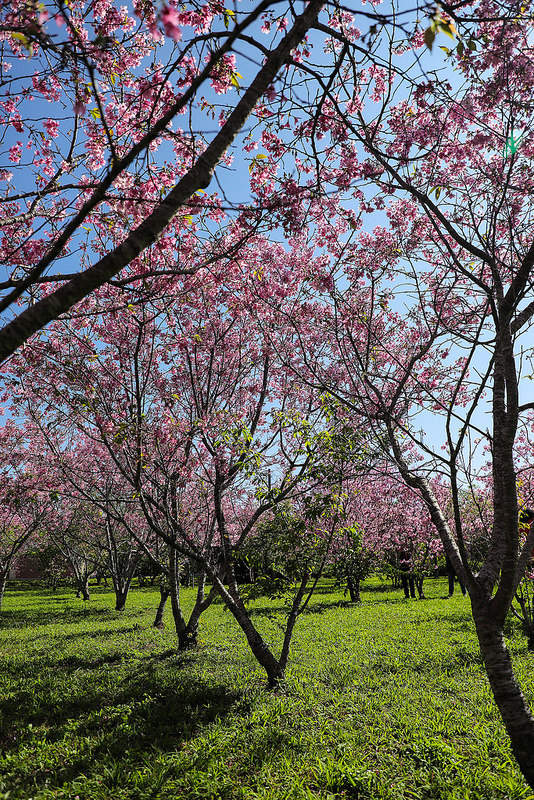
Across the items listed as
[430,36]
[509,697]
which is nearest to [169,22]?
[430,36]

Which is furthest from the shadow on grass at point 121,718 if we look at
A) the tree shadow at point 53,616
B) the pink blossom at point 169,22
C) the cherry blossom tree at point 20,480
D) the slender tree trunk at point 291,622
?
the tree shadow at point 53,616

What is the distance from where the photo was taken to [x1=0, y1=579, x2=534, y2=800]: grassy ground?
4246 mm

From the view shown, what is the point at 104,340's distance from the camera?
855 centimetres

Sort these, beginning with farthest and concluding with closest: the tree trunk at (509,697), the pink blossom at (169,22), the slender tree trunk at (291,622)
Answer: the slender tree trunk at (291,622) < the tree trunk at (509,697) < the pink blossom at (169,22)

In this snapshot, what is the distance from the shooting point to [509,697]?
9.96 feet

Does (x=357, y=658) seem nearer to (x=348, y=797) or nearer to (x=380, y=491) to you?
(x=348, y=797)

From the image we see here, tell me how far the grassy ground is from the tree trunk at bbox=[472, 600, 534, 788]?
54.9 inches

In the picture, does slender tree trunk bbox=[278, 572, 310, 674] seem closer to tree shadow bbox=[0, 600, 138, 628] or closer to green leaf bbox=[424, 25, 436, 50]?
green leaf bbox=[424, 25, 436, 50]

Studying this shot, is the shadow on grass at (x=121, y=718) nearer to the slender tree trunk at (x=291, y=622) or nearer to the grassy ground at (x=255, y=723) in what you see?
the grassy ground at (x=255, y=723)

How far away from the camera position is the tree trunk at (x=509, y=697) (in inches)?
117

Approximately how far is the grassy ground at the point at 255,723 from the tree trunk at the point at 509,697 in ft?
4.57

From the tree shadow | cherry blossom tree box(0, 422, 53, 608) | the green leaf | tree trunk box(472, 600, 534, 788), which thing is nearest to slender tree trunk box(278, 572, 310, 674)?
tree trunk box(472, 600, 534, 788)

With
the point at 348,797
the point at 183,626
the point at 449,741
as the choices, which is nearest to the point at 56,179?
the point at 348,797

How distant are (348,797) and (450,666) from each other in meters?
5.01
